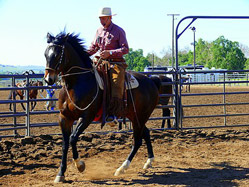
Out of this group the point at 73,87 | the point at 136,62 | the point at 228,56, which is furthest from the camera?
the point at 136,62

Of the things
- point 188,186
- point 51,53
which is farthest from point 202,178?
point 51,53

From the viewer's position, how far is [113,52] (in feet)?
18.6

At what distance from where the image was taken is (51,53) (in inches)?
199

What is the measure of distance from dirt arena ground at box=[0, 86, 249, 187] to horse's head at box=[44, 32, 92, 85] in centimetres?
159

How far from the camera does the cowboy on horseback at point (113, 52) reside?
5734mm

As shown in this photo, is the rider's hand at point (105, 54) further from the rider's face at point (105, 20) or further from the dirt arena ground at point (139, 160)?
the dirt arena ground at point (139, 160)

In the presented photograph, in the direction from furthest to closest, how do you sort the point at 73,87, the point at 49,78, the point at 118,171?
the point at 118,171, the point at 73,87, the point at 49,78

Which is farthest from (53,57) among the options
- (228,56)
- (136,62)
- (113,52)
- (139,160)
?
(136,62)

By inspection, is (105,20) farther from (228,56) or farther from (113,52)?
(228,56)

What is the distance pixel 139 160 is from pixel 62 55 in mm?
2536

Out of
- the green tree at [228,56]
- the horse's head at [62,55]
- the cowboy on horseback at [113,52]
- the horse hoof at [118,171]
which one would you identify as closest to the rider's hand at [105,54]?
the cowboy on horseback at [113,52]

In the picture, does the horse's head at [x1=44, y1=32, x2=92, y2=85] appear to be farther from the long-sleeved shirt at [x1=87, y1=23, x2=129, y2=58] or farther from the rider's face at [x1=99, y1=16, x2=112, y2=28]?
the rider's face at [x1=99, y1=16, x2=112, y2=28]

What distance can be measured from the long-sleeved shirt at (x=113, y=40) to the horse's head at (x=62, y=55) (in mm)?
365

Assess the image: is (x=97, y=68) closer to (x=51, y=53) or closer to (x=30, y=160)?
(x=51, y=53)
